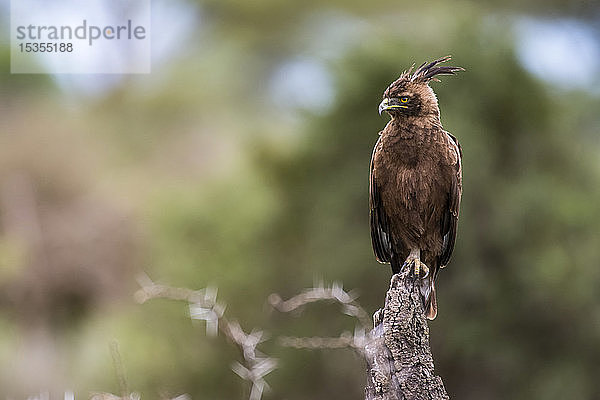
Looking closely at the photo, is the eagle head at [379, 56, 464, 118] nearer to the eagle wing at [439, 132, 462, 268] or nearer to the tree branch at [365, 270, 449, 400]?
the eagle wing at [439, 132, 462, 268]

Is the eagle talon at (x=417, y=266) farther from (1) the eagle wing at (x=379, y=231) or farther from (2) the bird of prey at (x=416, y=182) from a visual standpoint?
(1) the eagle wing at (x=379, y=231)

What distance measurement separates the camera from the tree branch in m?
2.59

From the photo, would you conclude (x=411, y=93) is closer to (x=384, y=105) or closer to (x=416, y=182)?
(x=384, y=105)

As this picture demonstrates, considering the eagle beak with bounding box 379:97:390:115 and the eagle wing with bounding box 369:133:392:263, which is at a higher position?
the eagle beak with bounding box 379:97:390:115

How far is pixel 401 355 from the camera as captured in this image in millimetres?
2674

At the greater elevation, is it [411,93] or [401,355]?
[411,93]

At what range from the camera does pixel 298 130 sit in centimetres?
877

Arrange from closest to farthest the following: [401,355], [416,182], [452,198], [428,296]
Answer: [401,355] → [428,296] → [416,182] → [452,198]

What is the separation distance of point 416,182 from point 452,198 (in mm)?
251

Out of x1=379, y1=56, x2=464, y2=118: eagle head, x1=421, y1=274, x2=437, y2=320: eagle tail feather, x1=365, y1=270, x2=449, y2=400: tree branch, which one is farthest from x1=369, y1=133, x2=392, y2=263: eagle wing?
x1=365, y1=270, x2=449, y2=400: tree branch

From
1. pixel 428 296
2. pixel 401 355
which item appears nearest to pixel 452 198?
pixel 428 296

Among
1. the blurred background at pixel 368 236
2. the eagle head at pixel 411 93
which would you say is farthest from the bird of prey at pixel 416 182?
the blurred background at pixel 368 236

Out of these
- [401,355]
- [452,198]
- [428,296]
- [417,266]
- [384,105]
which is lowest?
[401,355]

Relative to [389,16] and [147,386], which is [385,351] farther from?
[389,16]
